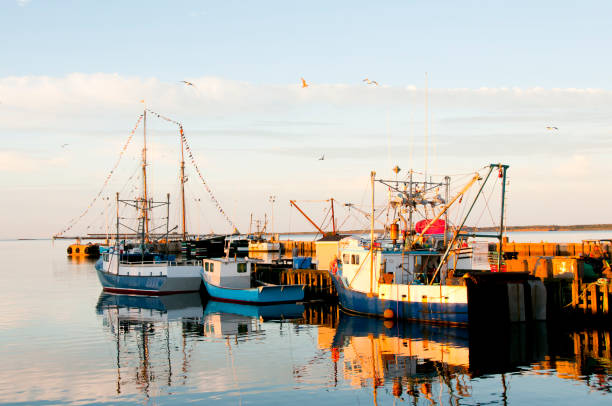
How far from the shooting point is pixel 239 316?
41188 mm

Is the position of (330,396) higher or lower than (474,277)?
lower

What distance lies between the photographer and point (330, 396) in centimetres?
2092

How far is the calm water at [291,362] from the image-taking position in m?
21.1

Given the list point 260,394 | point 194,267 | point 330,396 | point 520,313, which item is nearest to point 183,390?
point 260,394

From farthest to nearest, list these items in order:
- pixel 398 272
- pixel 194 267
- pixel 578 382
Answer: pixel 194 267
pixel 398 272
pixel 578 382

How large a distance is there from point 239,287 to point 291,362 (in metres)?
23.2

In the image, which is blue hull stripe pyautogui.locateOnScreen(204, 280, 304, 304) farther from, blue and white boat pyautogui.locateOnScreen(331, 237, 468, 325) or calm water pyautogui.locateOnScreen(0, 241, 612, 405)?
blue and white boat pyautogui.locateOnScreen(331, 237, 468, 325)

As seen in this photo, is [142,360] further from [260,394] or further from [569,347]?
[569,347]

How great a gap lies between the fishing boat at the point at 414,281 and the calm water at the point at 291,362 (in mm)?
1152

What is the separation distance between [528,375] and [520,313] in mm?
11018

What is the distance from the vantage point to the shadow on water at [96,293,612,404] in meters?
22.8

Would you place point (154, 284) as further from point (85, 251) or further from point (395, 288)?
point (85, 251)

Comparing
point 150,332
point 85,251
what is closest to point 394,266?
point 150,332

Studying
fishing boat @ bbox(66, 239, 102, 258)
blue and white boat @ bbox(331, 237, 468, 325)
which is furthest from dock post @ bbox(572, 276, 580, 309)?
fishing boat @ bbox(66, 239, 102, 258)
